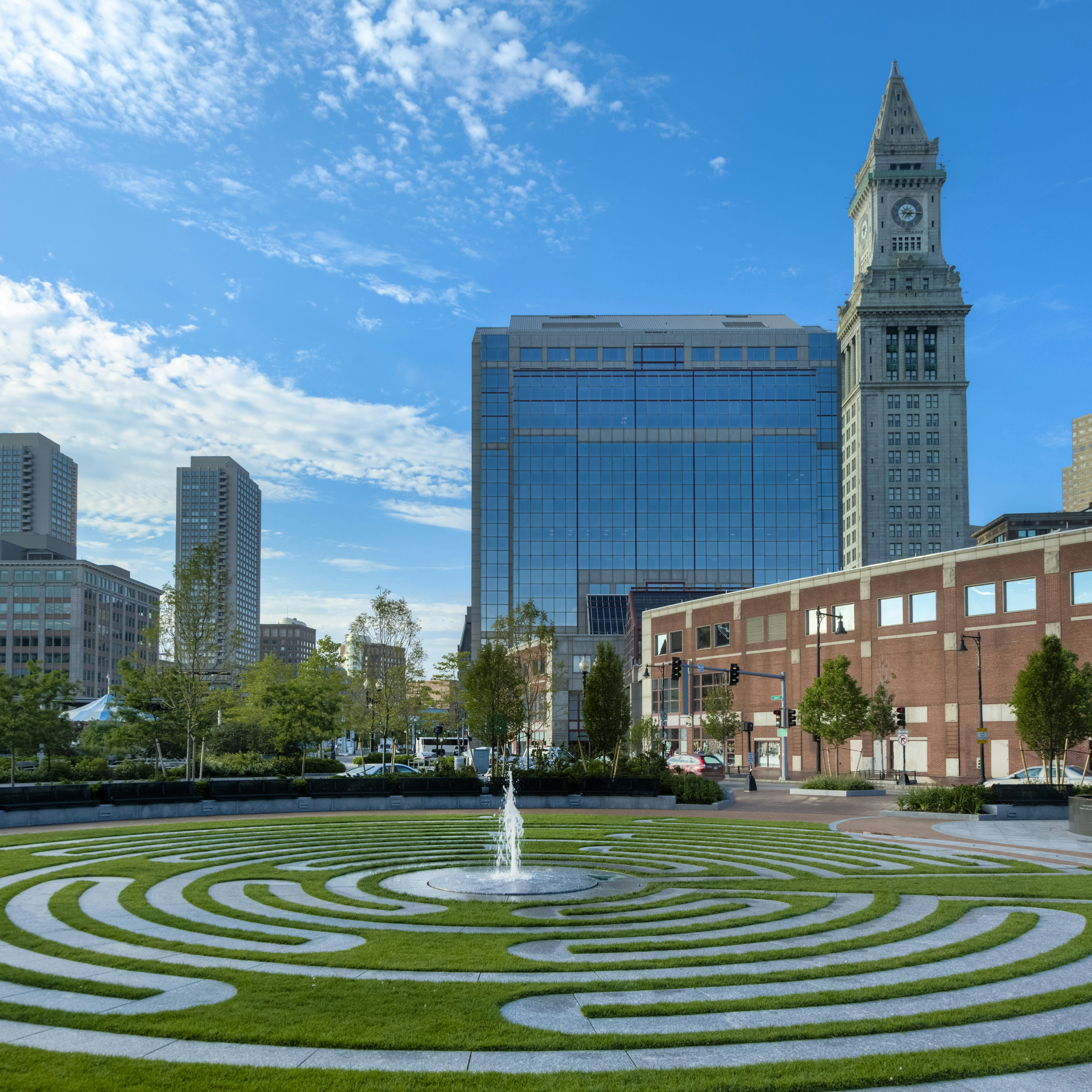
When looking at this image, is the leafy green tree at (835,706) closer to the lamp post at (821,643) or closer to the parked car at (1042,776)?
the parked car at (1042,776)

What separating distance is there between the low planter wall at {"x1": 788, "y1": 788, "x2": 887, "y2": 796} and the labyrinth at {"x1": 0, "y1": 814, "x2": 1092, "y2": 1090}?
2297 cm

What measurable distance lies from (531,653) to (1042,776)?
107 ft

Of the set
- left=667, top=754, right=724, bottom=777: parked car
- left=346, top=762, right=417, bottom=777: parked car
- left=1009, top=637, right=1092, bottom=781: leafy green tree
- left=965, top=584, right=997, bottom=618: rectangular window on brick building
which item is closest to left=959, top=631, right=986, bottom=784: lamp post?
left=965, top=584, right=997, bottom=618: rectangular window on brick building

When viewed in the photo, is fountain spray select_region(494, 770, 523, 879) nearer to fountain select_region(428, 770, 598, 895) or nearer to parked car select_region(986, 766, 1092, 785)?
fountain select_region(428, 770, 598, 895)

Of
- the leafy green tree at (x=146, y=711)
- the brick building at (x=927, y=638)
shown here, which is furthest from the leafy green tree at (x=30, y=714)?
the brick building at (x=927, y=638)

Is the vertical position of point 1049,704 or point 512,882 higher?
point 1049,704

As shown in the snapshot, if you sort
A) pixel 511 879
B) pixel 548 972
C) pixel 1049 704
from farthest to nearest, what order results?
pixel 1049 704 → pixel 511 879 → pixel 548 972

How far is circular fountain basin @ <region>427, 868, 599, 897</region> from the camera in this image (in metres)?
17.6

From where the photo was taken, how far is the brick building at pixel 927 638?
55.4m

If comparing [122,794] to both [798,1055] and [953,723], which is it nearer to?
[798,1055]

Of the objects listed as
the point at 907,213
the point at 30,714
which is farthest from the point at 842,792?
the point at 907,213

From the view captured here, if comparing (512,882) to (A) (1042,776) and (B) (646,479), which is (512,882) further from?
(B) (646,479)

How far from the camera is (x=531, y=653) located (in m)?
68.2

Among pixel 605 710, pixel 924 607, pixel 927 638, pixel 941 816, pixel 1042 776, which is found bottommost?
pixel 1042 776
